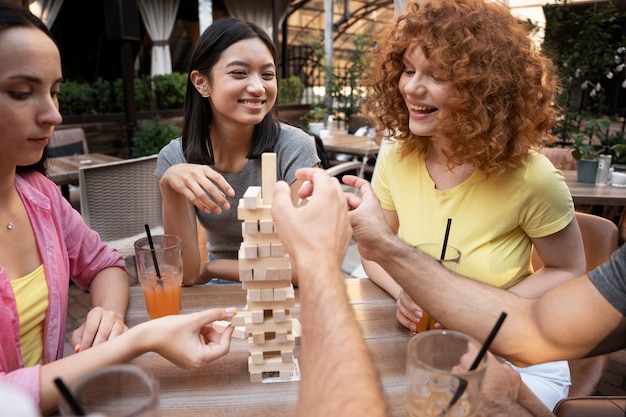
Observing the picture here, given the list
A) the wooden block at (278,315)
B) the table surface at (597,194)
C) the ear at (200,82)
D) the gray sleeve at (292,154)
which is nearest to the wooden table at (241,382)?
the wooden block at (278,315)

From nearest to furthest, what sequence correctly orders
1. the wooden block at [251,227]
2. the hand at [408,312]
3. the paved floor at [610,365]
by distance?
the wooden block at [251,227] < the hand at [408,312] < the paved floor at [610,365]

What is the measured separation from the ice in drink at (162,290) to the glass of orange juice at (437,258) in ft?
2.24

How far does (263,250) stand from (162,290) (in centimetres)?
44

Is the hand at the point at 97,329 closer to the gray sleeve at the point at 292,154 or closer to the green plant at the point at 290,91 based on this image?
the gray sleeve at the point at 292,154

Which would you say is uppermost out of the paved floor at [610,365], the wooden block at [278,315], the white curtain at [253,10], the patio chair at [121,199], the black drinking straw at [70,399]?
the white curtain at [253,10]

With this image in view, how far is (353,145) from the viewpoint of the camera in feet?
18.3

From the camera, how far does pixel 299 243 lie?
2.99ft

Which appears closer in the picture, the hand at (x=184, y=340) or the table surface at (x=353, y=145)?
the hand at (x=184, y=340)

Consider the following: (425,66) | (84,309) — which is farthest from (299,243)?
(84,309)

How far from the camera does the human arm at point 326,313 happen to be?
0.73 metres

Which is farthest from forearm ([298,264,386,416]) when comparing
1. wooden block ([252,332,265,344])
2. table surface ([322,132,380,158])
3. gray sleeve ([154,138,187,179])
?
table surface ([322,132,380,158])

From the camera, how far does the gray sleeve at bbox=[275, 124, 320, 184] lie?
200 centimetres

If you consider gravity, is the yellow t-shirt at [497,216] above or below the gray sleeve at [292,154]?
below

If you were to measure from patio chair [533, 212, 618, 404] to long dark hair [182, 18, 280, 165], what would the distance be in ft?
4.15
